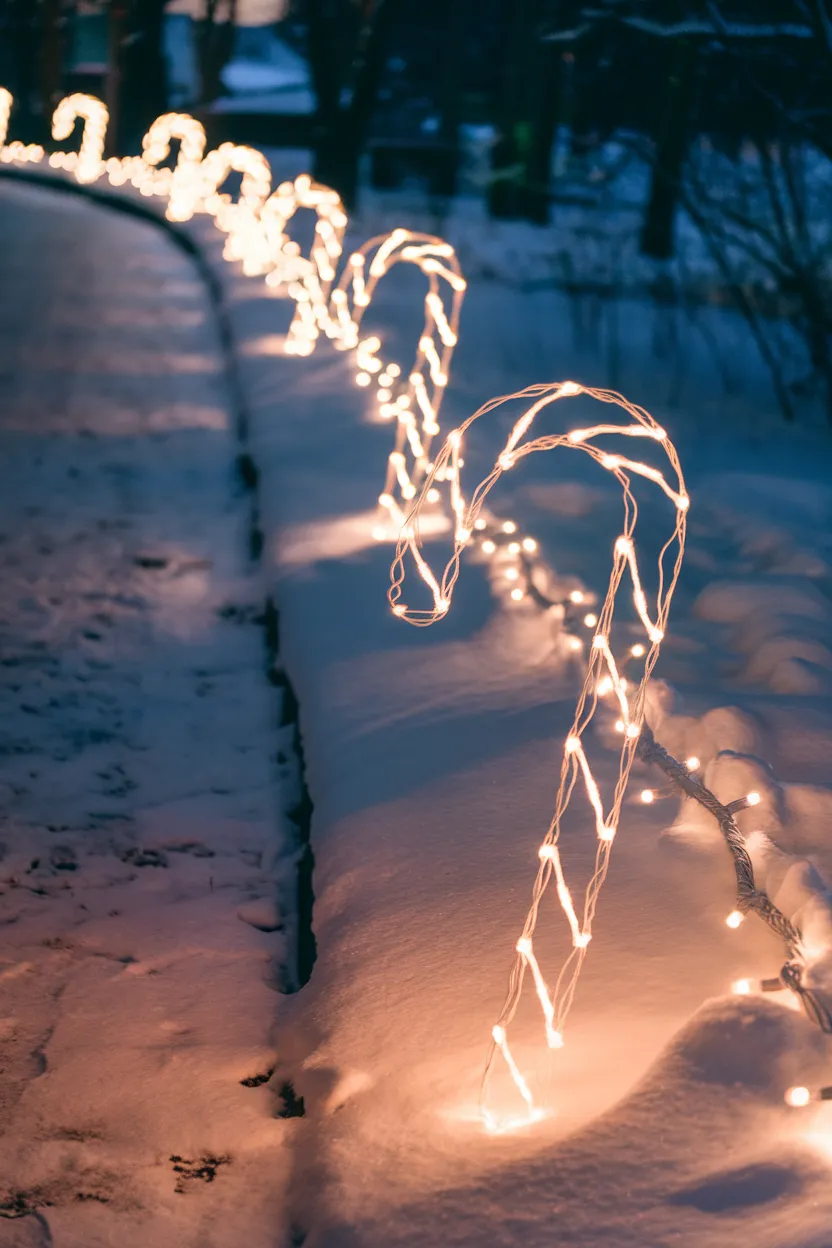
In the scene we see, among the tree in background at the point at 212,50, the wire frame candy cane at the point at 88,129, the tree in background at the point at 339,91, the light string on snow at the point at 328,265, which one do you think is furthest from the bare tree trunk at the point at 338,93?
the tree in background at the point at 212,50

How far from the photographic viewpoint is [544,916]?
338 cm

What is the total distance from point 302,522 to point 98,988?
3.36m

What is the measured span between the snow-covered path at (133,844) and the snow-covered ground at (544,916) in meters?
0.20

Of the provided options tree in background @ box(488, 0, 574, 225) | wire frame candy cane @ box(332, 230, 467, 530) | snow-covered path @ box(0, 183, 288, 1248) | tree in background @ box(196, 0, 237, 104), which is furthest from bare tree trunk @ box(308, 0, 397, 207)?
tree in background @ box(196, 0, 237, 104)

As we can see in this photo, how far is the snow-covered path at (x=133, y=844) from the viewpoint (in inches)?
113

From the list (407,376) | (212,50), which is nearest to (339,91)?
(407,376)

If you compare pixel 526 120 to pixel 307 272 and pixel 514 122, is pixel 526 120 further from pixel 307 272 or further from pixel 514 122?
pixel 307 272

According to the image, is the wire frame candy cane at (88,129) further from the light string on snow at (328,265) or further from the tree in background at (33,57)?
the tree in background at (33,57)

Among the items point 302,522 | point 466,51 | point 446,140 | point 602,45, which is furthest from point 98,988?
point 466,51

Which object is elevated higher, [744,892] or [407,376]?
[744,892]

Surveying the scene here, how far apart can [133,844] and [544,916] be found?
4.88 feet

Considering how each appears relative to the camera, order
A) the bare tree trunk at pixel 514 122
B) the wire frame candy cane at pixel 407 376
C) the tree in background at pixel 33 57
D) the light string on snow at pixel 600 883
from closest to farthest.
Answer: the light string on snow at pixel 600 883 → the wire frame candy cane at pixel 407 376 → the bare tree trunk at pixel 514 122 → the tree in background at pixel 33 57

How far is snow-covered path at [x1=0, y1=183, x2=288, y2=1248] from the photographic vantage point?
9.44 feet

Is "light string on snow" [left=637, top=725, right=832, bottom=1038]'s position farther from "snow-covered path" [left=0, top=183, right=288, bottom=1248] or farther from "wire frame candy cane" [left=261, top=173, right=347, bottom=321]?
"wire frame candy cane" [left=261, top=173, right=347, bottom=321]
